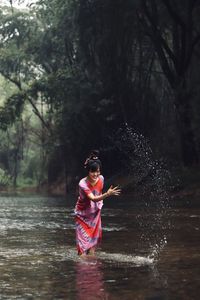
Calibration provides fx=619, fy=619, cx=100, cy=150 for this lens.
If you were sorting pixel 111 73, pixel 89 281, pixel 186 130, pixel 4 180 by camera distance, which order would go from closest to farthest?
1. pixel 89 281
2. pixel 186 130
3. pixel 111 73
4. pixel 4 180

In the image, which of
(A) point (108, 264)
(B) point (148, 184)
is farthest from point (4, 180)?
(A) point (108, 264)

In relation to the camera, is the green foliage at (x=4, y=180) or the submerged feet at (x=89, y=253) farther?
the green foliage at (x=4, y=180)

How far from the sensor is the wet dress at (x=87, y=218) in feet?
34.3

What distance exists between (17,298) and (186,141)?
89.9 feet

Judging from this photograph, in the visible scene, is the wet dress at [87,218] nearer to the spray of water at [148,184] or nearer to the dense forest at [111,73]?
Answer: the spray of water at [148,184]

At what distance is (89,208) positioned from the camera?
10.6m

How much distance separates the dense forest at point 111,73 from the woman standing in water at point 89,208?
74.0 ft

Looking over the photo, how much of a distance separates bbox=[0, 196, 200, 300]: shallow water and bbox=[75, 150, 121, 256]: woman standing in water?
0.27m

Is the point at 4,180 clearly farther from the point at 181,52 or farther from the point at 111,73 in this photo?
the point at 181,52

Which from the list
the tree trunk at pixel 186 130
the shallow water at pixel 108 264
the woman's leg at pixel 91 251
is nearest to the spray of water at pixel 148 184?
the shallow water at pixel 108 264

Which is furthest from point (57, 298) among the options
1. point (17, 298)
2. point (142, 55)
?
point (142, 55)

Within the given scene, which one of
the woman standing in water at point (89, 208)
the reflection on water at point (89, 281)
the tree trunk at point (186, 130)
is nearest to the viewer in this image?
the reflection on water at point (89, 281)

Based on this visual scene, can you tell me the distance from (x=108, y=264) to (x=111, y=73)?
3365 centimetres

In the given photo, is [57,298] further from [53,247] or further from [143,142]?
[143,142]
